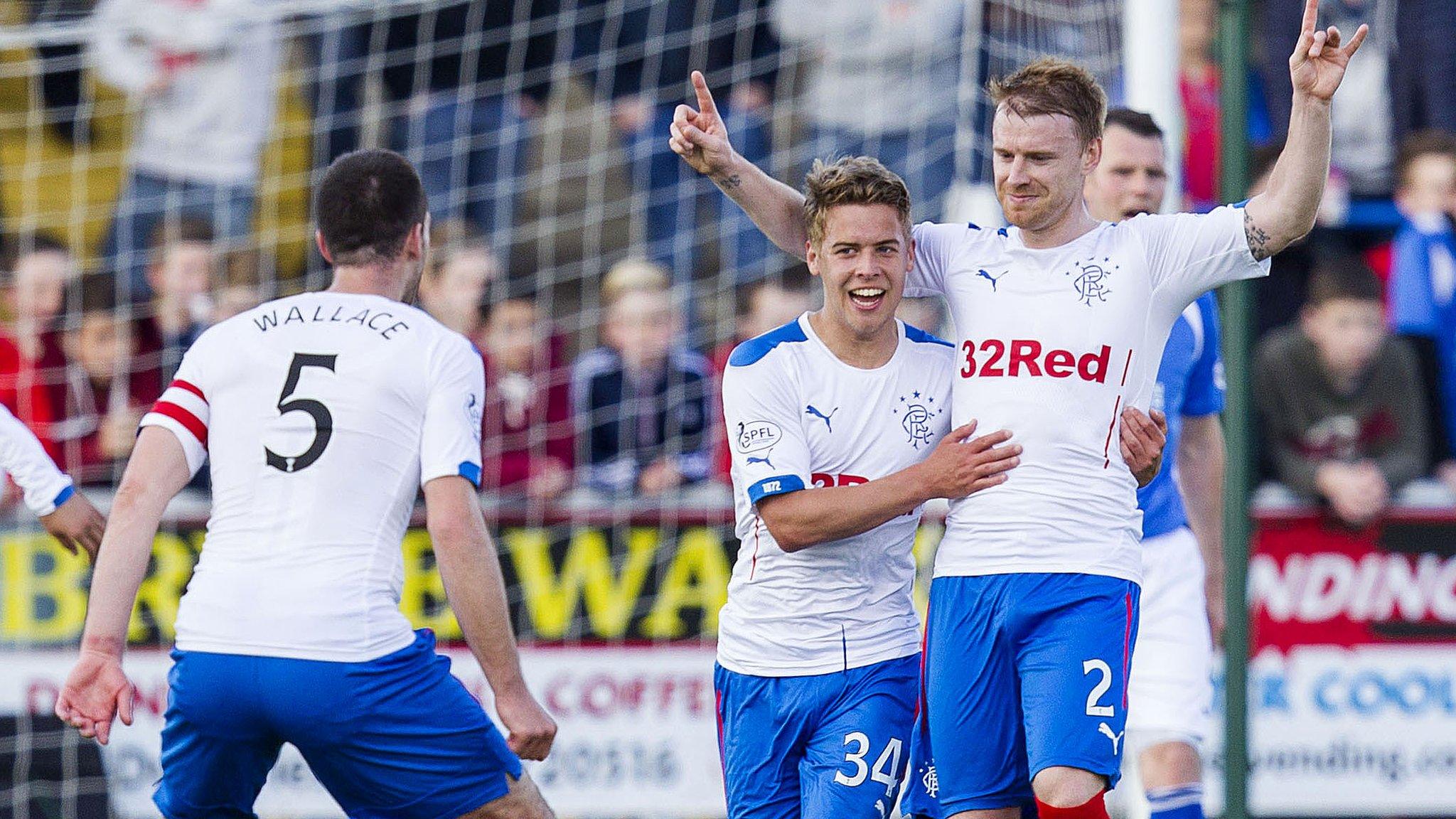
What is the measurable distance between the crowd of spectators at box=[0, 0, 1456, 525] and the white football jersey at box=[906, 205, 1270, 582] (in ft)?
10.4

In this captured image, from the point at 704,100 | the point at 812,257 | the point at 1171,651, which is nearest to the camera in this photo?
the point at 812,257

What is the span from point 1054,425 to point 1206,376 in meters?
1.57

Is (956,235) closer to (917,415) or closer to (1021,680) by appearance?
(917,415)

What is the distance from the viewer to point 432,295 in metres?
8.12

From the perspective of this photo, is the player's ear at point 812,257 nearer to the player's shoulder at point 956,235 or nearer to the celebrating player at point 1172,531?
the player's shoulder at point 956,235

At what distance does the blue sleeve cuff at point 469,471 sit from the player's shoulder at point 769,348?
687 millimetres

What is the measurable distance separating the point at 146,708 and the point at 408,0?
327 centimetres

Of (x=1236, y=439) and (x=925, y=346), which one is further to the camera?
(x=1236, y=439)

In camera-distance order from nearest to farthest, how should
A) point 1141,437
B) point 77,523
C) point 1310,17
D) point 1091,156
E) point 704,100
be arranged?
point 1310,17 → point 1141,437 → point 1091,156 → point 704,100 → point 77,523

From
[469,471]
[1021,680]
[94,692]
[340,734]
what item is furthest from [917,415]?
[94,692]

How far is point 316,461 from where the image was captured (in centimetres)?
432

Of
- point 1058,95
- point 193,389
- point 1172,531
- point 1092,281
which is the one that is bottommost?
point 1172,531

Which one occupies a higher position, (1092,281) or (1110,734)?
(1092,281)

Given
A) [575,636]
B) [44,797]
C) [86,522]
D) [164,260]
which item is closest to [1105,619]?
[86,522]
